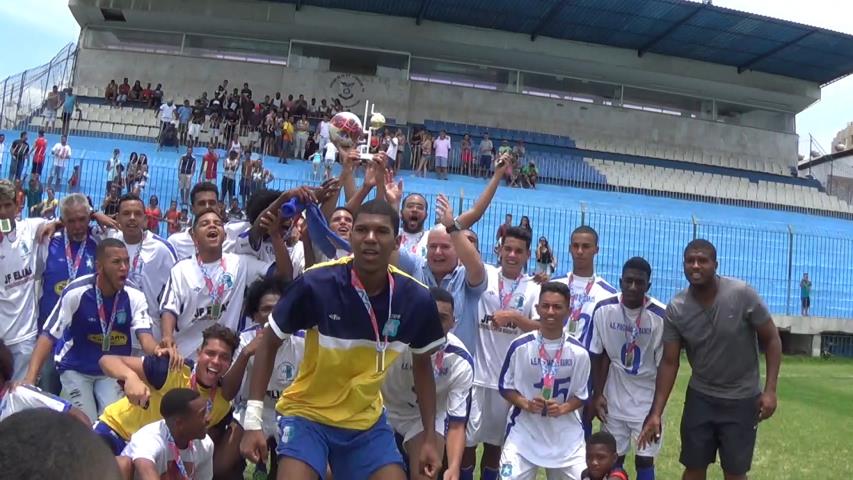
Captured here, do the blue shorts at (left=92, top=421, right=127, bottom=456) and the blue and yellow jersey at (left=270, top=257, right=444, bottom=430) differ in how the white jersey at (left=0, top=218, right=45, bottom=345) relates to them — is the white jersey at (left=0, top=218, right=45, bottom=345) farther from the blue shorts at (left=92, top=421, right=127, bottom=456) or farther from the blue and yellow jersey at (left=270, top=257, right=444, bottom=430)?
the blue and yellow jersey at (left=270, top=257, right=444, bottom=430)

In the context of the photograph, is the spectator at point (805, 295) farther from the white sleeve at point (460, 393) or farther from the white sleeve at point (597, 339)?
the white sleeve at point (460, 393)

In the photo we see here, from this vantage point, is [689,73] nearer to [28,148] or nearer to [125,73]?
[125,73]

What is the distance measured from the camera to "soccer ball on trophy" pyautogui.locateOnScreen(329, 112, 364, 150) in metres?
6.55

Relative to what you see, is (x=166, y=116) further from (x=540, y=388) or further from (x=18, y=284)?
(x=540, y=388)

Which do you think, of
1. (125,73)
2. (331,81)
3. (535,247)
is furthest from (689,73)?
(125,73)

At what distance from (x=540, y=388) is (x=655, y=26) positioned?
3209cm

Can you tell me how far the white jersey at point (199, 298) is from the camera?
596cm

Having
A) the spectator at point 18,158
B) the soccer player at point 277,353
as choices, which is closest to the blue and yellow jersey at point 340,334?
the soccer player at point 277,353

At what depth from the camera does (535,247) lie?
69.1 feet

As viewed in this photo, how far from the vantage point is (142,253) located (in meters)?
6.81

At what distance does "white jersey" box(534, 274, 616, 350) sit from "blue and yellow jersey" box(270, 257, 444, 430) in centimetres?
245

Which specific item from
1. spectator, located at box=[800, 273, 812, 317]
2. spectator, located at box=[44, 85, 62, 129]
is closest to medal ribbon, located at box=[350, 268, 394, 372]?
A: spectator, located at box=[800, 273, 812, 317]

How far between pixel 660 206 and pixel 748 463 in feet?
81.5

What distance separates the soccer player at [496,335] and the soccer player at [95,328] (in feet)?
8.92
